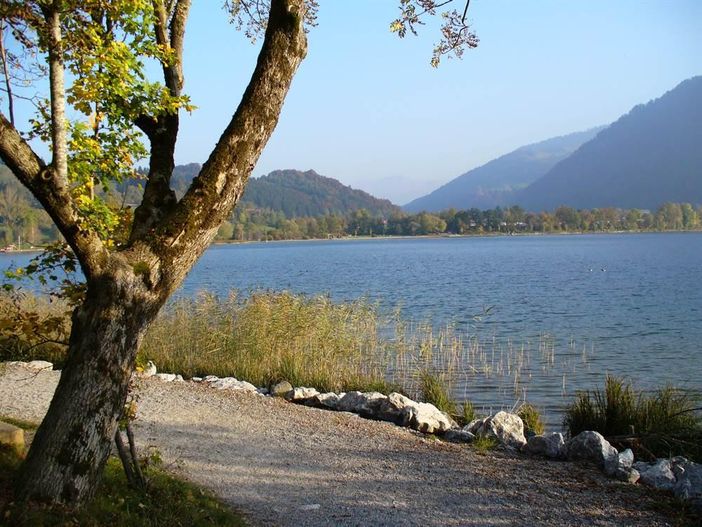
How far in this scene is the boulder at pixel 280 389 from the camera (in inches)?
436

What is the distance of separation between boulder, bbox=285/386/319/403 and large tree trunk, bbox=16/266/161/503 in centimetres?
647

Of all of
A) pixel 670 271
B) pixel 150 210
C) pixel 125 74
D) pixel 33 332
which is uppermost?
pixel 125 74

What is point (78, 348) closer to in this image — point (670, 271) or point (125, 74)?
point (125, 74)

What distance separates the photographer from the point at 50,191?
14.2 feet

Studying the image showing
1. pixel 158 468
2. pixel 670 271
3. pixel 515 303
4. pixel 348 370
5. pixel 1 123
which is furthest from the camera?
pixel 670 271

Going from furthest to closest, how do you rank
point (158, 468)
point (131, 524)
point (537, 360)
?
1. point (537, 360)
2. point (158, 468)
3. point (131, 524)

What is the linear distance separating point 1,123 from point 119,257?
1120mm

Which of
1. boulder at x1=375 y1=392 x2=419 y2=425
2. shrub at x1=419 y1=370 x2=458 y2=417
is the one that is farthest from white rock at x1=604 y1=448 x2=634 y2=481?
shrub at x1=419 y1=370 x2=458 y2=417

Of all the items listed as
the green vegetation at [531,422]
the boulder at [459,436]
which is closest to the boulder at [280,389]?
the boulder at [459,436]

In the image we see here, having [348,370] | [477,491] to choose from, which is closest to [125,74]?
[477,491]

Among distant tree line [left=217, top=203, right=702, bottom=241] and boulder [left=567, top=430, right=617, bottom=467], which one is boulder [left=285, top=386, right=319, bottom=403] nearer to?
boulder [left=567, top=430, right=617, bottom=467]

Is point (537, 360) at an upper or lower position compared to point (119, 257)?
lower

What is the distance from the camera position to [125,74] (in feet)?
14.2

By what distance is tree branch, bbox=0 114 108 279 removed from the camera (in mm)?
4301
